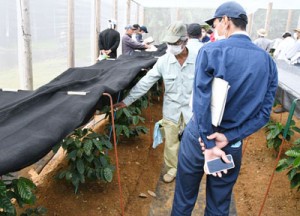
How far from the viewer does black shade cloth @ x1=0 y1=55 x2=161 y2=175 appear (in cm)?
130

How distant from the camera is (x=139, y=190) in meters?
3.14

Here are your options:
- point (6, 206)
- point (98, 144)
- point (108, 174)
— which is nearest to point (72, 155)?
point (98, 144)

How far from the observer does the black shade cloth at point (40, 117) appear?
1304mm

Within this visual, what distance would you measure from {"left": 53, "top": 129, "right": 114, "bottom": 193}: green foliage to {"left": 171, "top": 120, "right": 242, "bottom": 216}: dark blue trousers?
726mm

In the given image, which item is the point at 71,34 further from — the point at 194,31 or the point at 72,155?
the point at 72,155

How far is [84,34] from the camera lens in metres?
6.75

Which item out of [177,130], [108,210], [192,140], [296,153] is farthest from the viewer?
[177,130]

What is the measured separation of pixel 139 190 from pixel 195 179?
125cm

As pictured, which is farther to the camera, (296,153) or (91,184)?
(91,184)

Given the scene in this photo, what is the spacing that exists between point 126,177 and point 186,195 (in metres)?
1.28

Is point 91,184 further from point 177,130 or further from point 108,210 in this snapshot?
point 177,130

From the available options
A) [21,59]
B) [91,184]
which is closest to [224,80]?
[91,184]

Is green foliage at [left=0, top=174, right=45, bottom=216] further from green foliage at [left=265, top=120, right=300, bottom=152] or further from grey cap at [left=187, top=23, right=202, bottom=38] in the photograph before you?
grey cap at [left=187, top=23, right=202, bottom=38]

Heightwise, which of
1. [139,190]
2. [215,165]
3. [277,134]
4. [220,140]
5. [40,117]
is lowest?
[139,190]
